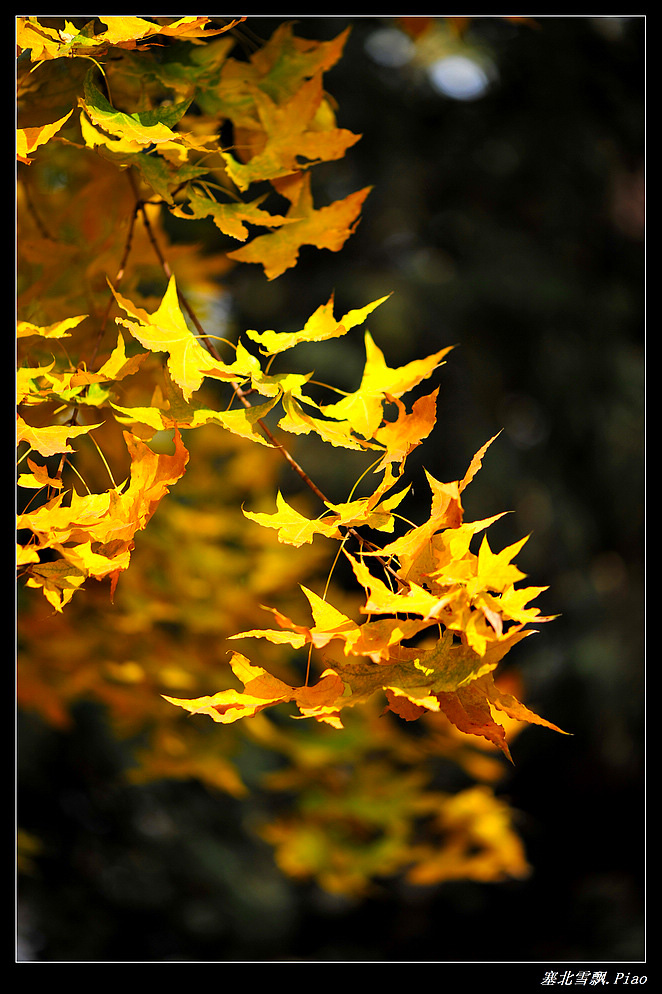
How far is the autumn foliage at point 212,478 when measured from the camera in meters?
0.43

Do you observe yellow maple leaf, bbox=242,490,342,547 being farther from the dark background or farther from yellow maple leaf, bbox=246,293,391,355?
the dark background

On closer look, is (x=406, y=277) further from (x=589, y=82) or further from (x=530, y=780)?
(x=530, y=780)

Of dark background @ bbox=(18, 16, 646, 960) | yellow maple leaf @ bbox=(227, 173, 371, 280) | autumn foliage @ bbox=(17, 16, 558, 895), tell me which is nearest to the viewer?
autumn foliage @ bbox=(17, 16, 558, 895)

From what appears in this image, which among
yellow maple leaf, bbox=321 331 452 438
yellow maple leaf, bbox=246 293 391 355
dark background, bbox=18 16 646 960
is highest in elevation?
yellow maple leaf, bbox=246 293 391 355

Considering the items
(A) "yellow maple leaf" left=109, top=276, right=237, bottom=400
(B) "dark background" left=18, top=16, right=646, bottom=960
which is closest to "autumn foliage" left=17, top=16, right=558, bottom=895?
(A) "yellow maple leaf" left=109, top=276, right=237, bottom=400

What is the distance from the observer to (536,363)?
107 inches

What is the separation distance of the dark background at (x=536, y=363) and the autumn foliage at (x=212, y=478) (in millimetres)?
899

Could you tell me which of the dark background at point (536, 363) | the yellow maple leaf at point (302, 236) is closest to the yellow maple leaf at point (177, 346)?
the yellow maple leaf at point (302, 236)

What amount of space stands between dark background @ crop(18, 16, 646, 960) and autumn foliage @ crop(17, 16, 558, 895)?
0.90 meters

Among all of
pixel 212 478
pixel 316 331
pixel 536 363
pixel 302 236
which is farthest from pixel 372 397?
pixel 536 363

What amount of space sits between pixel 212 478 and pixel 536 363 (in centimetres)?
175

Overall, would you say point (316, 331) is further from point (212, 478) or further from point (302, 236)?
point (212, 478)

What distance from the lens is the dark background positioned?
2.24 metres
